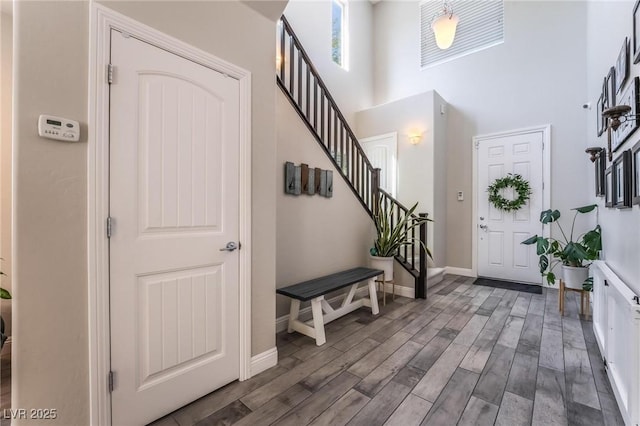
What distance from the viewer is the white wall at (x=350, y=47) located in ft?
15.2

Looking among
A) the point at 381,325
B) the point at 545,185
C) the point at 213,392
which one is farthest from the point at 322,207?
the point at 545,185

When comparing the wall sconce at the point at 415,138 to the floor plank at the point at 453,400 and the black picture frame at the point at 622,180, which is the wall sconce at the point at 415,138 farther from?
the floor plank at the point at 453,400

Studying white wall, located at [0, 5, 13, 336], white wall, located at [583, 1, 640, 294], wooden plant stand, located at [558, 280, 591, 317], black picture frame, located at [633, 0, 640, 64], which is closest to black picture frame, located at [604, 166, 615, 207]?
white wall, located at [583, 1, 640, 294]

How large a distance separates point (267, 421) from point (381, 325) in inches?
62.8

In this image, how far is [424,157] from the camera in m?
4.69

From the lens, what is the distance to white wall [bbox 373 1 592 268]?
13.1 feet

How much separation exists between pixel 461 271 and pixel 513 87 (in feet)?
10.2

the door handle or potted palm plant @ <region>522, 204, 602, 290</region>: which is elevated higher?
the door handle

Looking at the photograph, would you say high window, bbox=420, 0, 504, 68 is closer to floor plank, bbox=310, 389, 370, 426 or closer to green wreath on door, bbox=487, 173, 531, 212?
green wreath on door, bbox=487, 173, 531, 212

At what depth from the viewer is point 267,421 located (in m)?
1.57

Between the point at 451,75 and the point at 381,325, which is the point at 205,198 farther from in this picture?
the point at 451,75

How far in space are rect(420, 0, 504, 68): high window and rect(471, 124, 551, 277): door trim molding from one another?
1563 mm

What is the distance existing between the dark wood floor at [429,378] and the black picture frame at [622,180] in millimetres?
1221

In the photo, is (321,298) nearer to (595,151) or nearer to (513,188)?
(595,151)
